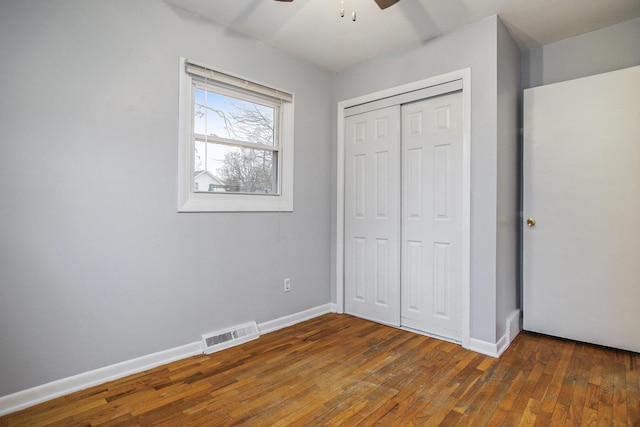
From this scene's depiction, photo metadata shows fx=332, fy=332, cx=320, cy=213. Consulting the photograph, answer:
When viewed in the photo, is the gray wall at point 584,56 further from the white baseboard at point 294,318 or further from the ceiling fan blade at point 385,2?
the white baseboard at point 294,318

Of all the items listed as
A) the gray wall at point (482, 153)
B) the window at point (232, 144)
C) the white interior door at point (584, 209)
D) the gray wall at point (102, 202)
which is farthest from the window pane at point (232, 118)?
the white interior door at point (584, 209)

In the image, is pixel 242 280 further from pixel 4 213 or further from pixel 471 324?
pixel 471 324

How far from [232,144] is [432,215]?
1796mm

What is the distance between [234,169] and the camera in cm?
280

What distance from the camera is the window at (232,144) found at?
246 centimetres

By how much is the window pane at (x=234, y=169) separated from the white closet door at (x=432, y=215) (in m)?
1.25

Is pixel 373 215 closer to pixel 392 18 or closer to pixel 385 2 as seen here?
pixel 392 18

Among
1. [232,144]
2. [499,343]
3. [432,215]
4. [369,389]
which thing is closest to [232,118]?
[232,144]

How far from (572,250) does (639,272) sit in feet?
1.35

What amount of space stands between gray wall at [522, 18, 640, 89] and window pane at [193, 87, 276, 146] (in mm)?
2378

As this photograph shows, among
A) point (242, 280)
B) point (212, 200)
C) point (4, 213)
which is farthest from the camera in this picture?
point (242, 280)

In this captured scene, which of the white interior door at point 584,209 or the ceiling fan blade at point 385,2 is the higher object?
the ceiling fan blade at point 385,2

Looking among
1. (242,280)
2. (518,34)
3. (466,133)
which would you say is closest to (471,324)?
(466,133)

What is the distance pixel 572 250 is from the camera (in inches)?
105
